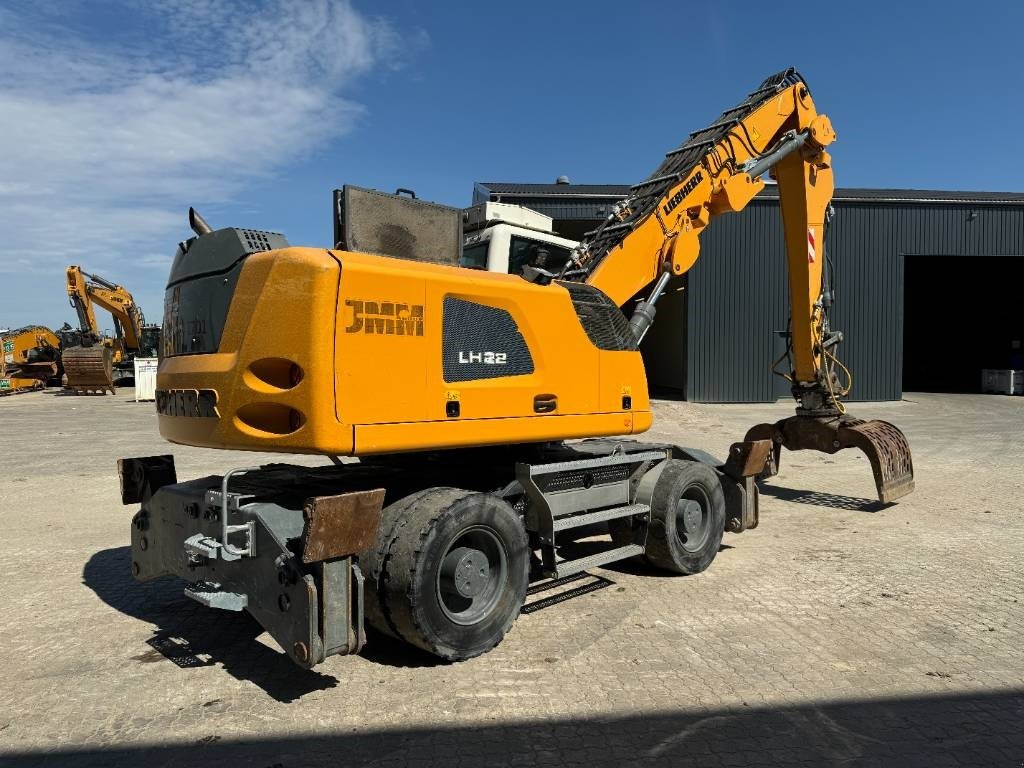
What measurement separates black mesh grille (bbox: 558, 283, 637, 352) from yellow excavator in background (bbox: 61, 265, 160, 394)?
2451cm

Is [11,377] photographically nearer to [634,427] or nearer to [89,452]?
[89,452]

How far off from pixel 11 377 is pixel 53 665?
3053 centimetres

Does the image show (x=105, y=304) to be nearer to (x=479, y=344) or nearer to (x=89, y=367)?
(x=89, y=367)

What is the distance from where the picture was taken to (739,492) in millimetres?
6676

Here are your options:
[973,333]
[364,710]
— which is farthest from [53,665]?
[973,333]

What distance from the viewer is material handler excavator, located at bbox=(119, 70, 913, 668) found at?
3.77 m

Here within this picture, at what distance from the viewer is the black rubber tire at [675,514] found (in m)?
5.76

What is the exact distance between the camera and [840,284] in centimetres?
2294

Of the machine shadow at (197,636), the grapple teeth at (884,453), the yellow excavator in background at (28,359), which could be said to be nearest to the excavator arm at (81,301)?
the yellow excavator in background at (28,359)

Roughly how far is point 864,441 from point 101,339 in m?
27.5

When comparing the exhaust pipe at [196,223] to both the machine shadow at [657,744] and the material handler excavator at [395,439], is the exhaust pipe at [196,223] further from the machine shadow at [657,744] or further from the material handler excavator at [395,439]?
the machine shadow at [657,744]

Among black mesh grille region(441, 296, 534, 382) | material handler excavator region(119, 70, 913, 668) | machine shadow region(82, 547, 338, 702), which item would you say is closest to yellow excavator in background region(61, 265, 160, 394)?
machine shadow region(82, 547, 338, 702)

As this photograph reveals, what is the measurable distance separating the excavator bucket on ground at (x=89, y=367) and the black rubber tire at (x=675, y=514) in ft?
80.7

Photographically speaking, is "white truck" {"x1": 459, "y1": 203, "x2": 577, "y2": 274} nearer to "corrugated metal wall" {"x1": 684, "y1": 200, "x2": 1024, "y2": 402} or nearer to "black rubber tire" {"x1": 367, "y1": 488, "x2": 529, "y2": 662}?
"black rubber tire" {"x1": 367, "y1": 488, "x2": 529, "y2": 662}
